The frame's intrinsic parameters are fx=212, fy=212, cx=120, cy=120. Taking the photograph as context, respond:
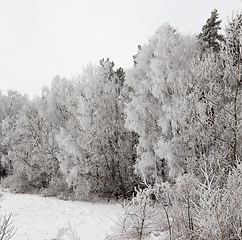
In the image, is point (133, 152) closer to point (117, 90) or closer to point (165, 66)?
point (117, 90)

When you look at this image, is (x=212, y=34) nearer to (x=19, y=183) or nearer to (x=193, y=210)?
(x=193, y=210)

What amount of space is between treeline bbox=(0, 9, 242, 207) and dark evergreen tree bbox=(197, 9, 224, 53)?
0.05 metres

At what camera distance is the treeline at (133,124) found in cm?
938

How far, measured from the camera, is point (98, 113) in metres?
13.4

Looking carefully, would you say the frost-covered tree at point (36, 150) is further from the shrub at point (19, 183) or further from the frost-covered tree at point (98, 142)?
the frost-covered tree at point (98, 142)

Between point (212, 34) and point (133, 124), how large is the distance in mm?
6770

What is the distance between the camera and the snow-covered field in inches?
262

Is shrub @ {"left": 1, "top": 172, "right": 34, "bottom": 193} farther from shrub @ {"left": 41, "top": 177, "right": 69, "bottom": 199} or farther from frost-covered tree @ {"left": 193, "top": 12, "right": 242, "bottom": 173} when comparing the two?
frost-covered tree @ {"left": 193, "top": 12, "right": 242, "bottom": 173}

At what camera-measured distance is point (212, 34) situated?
1196 cm

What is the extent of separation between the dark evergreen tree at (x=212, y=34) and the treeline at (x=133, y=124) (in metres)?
0.05

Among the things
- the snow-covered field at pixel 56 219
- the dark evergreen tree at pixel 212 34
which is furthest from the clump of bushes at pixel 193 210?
the dark evergreen tree at pixel 212 34

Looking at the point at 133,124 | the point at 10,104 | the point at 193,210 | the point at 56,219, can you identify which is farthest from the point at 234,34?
the point at 10,104

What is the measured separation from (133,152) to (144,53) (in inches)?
241

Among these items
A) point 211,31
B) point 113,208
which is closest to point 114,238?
point 113,208
